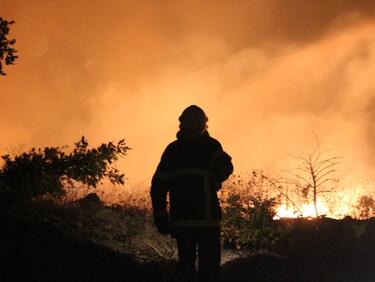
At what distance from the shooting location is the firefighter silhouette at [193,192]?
6234 millimetres

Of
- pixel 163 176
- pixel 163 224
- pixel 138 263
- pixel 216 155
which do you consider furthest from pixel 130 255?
pixel 216 155

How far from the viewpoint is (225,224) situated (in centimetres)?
1251

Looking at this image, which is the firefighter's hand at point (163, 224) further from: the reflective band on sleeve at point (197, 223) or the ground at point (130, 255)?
the ground at point (130, 255)

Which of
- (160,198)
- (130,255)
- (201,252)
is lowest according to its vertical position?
(201,252)

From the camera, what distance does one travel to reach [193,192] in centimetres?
627

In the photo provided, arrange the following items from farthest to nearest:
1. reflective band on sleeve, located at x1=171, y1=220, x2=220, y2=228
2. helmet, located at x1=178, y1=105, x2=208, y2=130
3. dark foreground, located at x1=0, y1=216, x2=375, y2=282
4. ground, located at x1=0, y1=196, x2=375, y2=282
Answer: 1. ground, located at x1=0, y1=196, x2=375, y2=282
2. dark foreground, located at x1=0, y1=216, x2=375, y2=282
3. helmet, located at x1=178, y1=105, x2=208, y2=130
4. reflective band on sleeve, located at x1=171, y1=220, x2=220, y2=228

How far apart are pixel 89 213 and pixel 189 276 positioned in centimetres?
645

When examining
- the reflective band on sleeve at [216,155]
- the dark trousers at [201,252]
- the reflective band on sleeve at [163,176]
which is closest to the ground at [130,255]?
the dark trousers at [201,252]

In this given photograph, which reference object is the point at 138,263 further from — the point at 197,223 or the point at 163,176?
the point at 197,223

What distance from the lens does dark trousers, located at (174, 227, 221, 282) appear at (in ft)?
20.4

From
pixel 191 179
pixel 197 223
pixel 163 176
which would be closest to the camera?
pixel 197 223

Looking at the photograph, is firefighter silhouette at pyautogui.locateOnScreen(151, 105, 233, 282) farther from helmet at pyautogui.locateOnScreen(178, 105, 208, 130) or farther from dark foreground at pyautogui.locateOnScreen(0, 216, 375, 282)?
dark foreground at pyautogui.locateOnScreen(0, 216, 375, 282)

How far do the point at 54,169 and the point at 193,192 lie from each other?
19.6 ft

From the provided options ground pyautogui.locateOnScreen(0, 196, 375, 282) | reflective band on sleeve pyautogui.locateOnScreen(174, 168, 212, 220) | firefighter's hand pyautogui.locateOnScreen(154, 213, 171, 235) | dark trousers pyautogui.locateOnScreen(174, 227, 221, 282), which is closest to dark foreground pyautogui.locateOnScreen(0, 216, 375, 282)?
ground pyautogui.locateOnScreen(0, 196, 375, 282)
